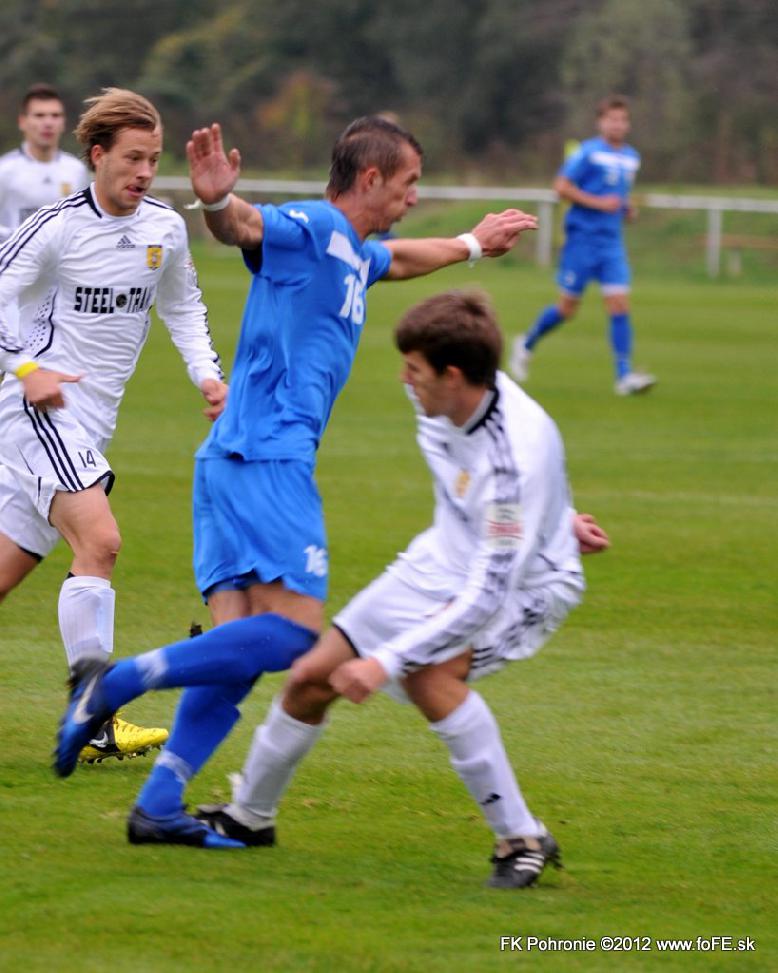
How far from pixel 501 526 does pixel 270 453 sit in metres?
0.80

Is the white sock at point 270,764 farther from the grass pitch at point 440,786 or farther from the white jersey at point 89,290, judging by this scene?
the white jersey at point 89,290

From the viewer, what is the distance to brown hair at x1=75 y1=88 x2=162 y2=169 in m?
5.61

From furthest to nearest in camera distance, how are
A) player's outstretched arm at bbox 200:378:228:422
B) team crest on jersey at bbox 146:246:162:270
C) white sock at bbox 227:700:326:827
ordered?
team crest on jersey at bbox 146:246:162:270 < player's outstretched arm at bbox 200:378:228:422 < white sock at bbox 227:700:326:827

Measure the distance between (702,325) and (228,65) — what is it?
36.3 metres

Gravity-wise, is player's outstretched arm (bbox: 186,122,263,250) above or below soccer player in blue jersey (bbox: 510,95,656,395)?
above

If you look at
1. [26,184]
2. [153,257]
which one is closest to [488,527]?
[153,257]

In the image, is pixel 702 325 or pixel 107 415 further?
pixel 702 325

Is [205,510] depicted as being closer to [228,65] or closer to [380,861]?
[380,861]

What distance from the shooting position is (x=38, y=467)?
568 cm

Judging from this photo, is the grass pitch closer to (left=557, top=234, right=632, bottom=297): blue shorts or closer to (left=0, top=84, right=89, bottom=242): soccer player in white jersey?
(left=0, top=84, right=89, bottom=242): soccer player in white jersey

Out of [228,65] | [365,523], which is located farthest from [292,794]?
[228,65]

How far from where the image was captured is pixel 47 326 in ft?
19.2

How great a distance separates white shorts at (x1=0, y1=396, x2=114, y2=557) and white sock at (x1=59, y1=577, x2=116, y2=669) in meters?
0.27

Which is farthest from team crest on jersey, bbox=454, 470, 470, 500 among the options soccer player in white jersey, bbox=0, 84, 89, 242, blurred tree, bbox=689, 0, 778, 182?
blurred tree, bbox=689, 0, 778, 182
